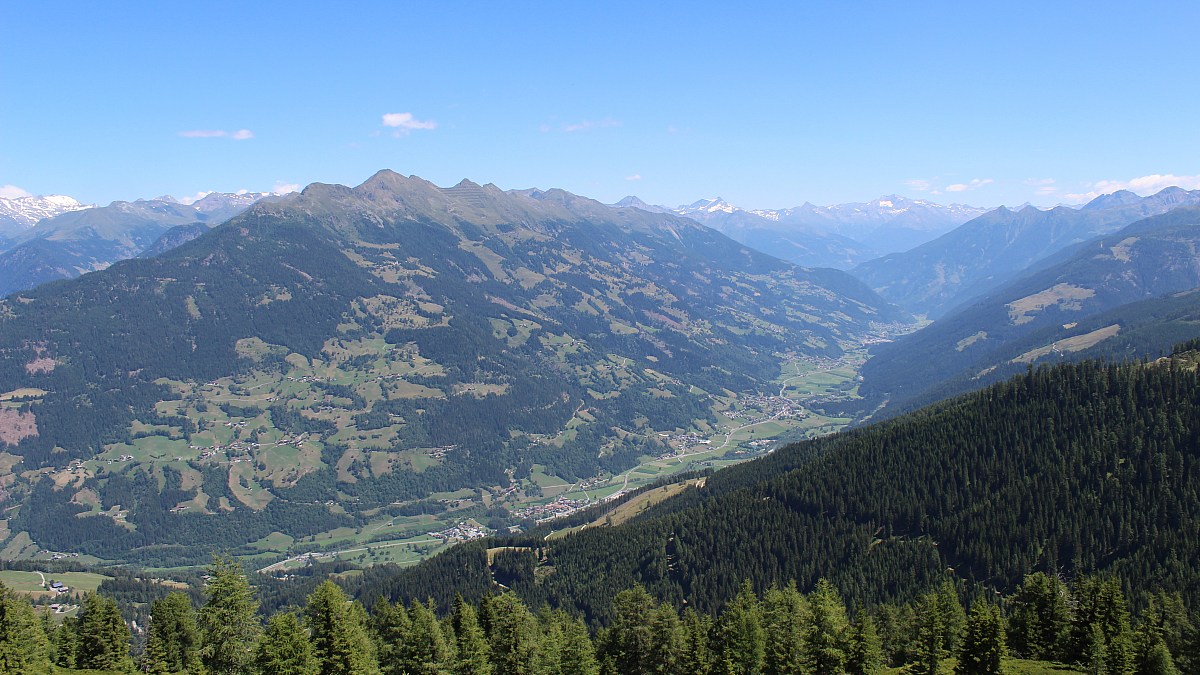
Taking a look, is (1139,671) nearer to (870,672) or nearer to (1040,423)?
(870,672)

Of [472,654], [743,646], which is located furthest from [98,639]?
[743,646]

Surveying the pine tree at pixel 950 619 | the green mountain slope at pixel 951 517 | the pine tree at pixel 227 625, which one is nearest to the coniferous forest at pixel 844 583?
the pine tree at pixel 227 625

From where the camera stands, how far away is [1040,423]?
161m

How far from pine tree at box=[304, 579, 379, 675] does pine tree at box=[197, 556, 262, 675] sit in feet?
17.6

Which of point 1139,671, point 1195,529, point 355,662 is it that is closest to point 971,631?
point 1139,671

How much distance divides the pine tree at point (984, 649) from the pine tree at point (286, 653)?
58319 mm

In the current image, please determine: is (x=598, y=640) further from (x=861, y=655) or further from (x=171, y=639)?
(x=171, y=639)

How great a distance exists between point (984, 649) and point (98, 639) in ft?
291

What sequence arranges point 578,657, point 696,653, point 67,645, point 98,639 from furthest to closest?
point 67,645
point 98,639
point 578,657
point 696,653

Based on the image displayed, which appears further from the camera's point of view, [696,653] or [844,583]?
[844,583]

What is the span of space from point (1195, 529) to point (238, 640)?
447 feet

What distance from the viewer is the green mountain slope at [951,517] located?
417 ft

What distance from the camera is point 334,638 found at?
206 feet

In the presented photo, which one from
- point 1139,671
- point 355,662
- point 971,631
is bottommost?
point 1139,671
